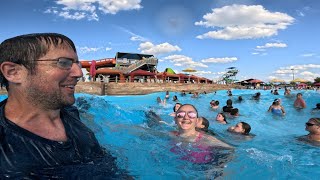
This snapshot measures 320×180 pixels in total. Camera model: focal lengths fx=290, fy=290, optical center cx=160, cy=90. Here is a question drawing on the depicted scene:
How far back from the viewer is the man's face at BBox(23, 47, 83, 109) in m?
1.76

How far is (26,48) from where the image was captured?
1767mm

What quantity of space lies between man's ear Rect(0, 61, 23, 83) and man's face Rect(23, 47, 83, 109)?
51 mm

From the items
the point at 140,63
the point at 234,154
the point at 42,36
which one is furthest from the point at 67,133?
the point at 140,63

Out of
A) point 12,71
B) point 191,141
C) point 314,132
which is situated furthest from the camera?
point 314,132

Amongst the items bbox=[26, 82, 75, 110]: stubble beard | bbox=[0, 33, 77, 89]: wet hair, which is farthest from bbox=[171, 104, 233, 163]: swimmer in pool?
bbox=[0, 33, 77, 89]: wet hair

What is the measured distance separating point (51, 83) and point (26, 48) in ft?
0.84

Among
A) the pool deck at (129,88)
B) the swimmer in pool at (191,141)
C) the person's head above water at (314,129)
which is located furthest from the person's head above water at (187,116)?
the pool deck at (129,88)

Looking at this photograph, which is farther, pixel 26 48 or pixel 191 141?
pixel 191 141

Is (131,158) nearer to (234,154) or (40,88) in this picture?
(234,154)

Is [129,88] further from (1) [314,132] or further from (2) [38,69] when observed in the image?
(2) [38,69]

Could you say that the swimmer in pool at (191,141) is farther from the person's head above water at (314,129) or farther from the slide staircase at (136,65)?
the slide staircase at (136,65)

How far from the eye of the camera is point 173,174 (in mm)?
3572

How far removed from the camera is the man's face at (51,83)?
1.76 metres

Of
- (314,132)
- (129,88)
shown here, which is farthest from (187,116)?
(129,88)
